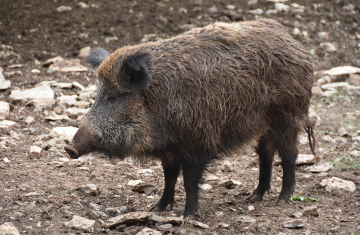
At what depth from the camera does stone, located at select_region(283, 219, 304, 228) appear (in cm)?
428

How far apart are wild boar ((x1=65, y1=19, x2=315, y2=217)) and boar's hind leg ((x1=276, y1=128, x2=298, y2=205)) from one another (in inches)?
6.8

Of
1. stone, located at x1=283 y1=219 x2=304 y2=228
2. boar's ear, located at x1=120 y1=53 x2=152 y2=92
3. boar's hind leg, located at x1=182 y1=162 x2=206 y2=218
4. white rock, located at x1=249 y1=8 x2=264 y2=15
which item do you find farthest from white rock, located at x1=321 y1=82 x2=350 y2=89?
boar's ear, located at x1=120 y1=53 x2=152 y2=92

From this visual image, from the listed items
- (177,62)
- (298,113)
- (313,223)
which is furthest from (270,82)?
(313,223)

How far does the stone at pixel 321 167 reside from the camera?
5.87 metres

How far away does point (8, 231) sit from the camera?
3521mm

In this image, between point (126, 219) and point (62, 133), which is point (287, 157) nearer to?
point (126, 219)

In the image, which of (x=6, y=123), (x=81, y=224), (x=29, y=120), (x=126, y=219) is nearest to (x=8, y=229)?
(x=81, y=224)

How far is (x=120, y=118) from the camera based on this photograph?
424 centimetres

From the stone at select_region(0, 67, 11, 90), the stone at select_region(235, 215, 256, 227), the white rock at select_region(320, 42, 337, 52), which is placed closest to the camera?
the stone at select_region(235, 215, 256, 227)

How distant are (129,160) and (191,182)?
67.7 inches

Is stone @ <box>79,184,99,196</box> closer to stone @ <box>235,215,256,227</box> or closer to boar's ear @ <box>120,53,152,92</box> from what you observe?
boar's ear @ <box>120,53,152,92</box>

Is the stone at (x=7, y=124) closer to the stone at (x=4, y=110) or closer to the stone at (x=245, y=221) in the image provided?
the stone at (x=4, y=110)

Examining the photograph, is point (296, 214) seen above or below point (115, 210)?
below

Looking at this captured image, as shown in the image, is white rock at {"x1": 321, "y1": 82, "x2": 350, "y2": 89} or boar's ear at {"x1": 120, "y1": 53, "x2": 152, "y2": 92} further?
white rock at {"x1": 321, "y1": 82, "x2": 350, "y2": 89}
